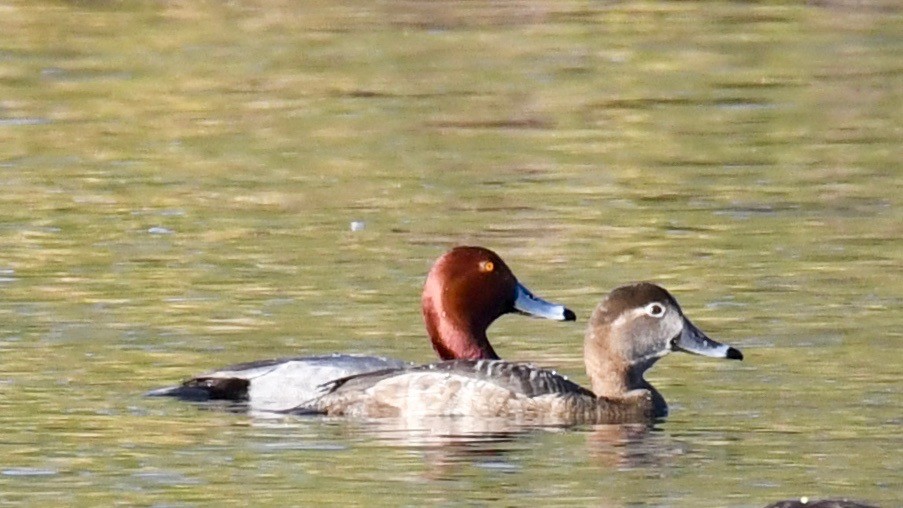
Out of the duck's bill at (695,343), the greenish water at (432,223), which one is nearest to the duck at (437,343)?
the greenish water at (432,223)

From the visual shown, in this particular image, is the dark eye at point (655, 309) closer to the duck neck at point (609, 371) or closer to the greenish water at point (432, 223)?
the duck neck at point (609, 371)

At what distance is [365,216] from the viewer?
17500 millimetres

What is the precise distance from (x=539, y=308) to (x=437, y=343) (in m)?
0.56

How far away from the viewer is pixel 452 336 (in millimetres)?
12828

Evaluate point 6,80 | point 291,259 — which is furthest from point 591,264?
point 6,80

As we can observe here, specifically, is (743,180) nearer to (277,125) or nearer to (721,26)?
(277,125)

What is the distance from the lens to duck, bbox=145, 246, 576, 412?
12367mm

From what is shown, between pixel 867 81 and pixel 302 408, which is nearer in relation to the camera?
pixel 302 408

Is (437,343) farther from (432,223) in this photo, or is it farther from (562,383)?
(432,223)

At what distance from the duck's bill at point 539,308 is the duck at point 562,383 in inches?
18.3

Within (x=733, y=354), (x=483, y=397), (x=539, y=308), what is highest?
(x=539, y=308)

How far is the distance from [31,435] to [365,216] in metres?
6.35

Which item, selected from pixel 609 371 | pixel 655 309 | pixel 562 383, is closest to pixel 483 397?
pixel 562 383

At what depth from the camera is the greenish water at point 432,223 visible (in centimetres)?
1089
